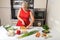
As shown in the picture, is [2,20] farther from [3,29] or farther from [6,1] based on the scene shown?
[3,29]

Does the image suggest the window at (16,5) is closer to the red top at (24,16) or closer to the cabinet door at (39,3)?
the cabinet door at (39,3)

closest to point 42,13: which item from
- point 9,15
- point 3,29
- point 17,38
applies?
point 9,15

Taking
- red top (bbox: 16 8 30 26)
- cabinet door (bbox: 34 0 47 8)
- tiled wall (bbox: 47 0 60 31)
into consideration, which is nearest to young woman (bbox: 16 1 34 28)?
red top (bbox: 16 8 30 26)

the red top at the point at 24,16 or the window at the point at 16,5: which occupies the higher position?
the window at the point at 16,5

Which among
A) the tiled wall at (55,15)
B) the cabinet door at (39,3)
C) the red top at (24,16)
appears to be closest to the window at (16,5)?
the cabinet door at (39,3)

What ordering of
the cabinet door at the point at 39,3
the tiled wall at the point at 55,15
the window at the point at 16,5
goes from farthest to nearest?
the window at the point at 16,5 → the cabinet door at the point at 39,3 → the tiled wall at the point at 55,15

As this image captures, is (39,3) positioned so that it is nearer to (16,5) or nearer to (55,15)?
(16,5)

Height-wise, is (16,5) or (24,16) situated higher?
(16,5)

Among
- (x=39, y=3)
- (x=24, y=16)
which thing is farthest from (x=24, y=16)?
(x=39, y=3)

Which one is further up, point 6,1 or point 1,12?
point 6,1

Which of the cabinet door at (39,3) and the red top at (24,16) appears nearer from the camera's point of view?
the red top at (24,16)

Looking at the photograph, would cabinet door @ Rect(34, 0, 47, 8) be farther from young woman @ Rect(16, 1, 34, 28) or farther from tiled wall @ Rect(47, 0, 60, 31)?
young woman @ Rect(16, 1, 34, 28)

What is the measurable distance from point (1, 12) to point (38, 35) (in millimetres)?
2400

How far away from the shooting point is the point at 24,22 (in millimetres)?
3221
